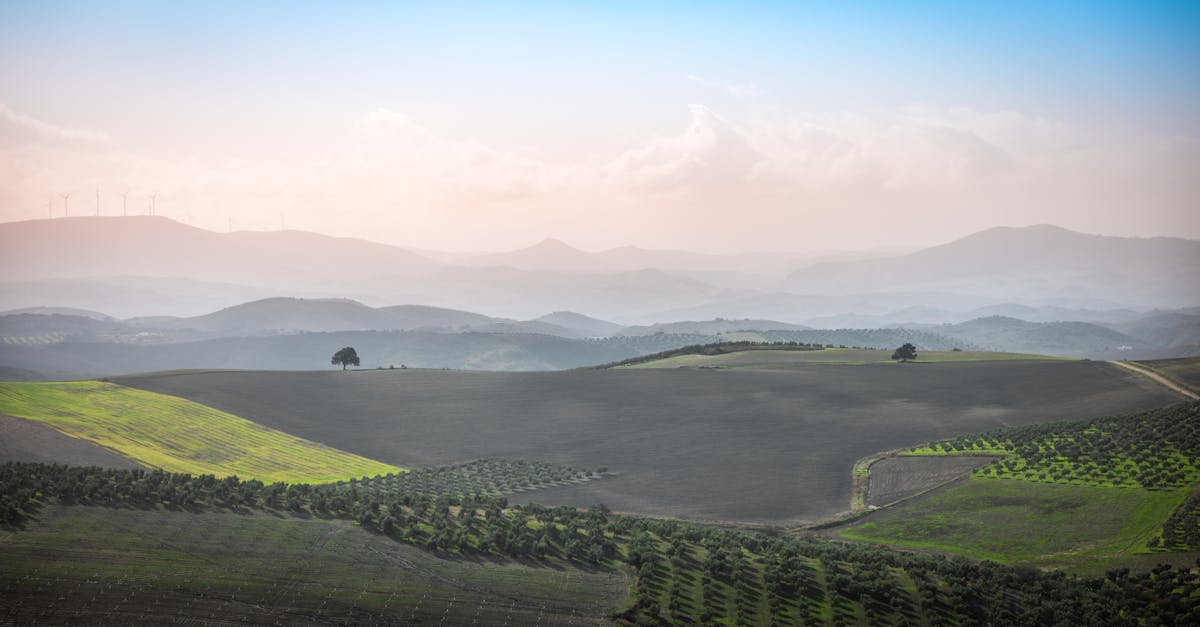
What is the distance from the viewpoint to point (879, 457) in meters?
81.8

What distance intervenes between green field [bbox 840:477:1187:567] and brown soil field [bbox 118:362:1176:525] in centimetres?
635

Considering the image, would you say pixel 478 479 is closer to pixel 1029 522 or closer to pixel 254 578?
pixel 254 578

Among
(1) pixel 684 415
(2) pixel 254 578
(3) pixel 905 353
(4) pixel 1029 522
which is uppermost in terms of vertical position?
(3) pixel 905 353

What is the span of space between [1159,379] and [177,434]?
111m

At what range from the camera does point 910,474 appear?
245ft

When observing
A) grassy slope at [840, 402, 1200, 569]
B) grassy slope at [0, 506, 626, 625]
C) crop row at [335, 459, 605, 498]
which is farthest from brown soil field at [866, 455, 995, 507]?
grassy slope at [0, 506, 626, 625]

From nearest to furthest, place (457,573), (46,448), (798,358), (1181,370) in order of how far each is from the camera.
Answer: (457,573) → (46,448) → (1181,370) → (798,358)

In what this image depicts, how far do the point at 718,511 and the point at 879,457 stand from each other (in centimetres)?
2325

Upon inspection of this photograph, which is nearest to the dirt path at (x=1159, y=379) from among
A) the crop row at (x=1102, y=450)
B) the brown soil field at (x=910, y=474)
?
the crop row at (x=1102, y=450)

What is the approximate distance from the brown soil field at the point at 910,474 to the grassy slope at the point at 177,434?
42771mm

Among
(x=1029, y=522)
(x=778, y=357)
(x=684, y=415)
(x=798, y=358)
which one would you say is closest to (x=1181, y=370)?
(x=798, y=358)

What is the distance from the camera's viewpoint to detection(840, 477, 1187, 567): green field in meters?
52.3

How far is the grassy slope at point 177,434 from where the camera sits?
250 feet

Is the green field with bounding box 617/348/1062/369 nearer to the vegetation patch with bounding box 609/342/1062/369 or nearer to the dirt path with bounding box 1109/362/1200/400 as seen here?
the vegetation patch with bounding box 609/342/1062/369
